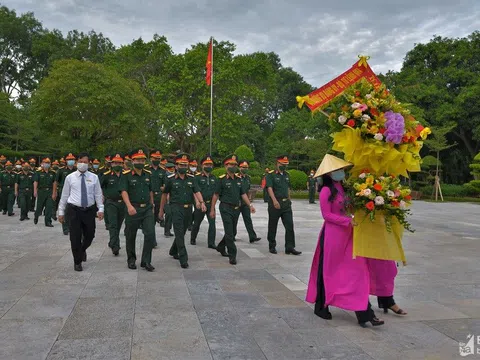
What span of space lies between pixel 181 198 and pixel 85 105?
63.6ft

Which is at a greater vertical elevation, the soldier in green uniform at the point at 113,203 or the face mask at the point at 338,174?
the face mask at the point at 338,174

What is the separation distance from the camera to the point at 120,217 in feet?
30.4

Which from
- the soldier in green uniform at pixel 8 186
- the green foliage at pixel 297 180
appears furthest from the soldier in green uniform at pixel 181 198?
the green foliage at pixel 297 180

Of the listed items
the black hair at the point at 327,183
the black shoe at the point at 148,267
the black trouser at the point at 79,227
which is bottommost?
the black shoe at the point at 148,267

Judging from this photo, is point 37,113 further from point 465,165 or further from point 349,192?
point 465,165

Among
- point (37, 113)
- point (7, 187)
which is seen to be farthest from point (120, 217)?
point (37, 113)

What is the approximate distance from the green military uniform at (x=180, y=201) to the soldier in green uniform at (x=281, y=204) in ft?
5.34

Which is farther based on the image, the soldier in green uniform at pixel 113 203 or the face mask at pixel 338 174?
the soldier in green uniform at pixel 113 203

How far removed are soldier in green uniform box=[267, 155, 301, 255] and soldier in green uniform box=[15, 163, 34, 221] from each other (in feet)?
28.9

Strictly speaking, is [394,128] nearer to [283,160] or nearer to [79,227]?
[283,160]

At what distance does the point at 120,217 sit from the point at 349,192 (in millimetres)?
5800

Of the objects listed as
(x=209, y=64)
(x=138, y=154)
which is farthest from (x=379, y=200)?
(x=209, y=64)

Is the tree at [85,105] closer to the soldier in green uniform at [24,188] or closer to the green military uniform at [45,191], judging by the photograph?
the soldier in green uniform at [24,188]

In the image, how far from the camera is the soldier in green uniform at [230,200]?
310 inches
